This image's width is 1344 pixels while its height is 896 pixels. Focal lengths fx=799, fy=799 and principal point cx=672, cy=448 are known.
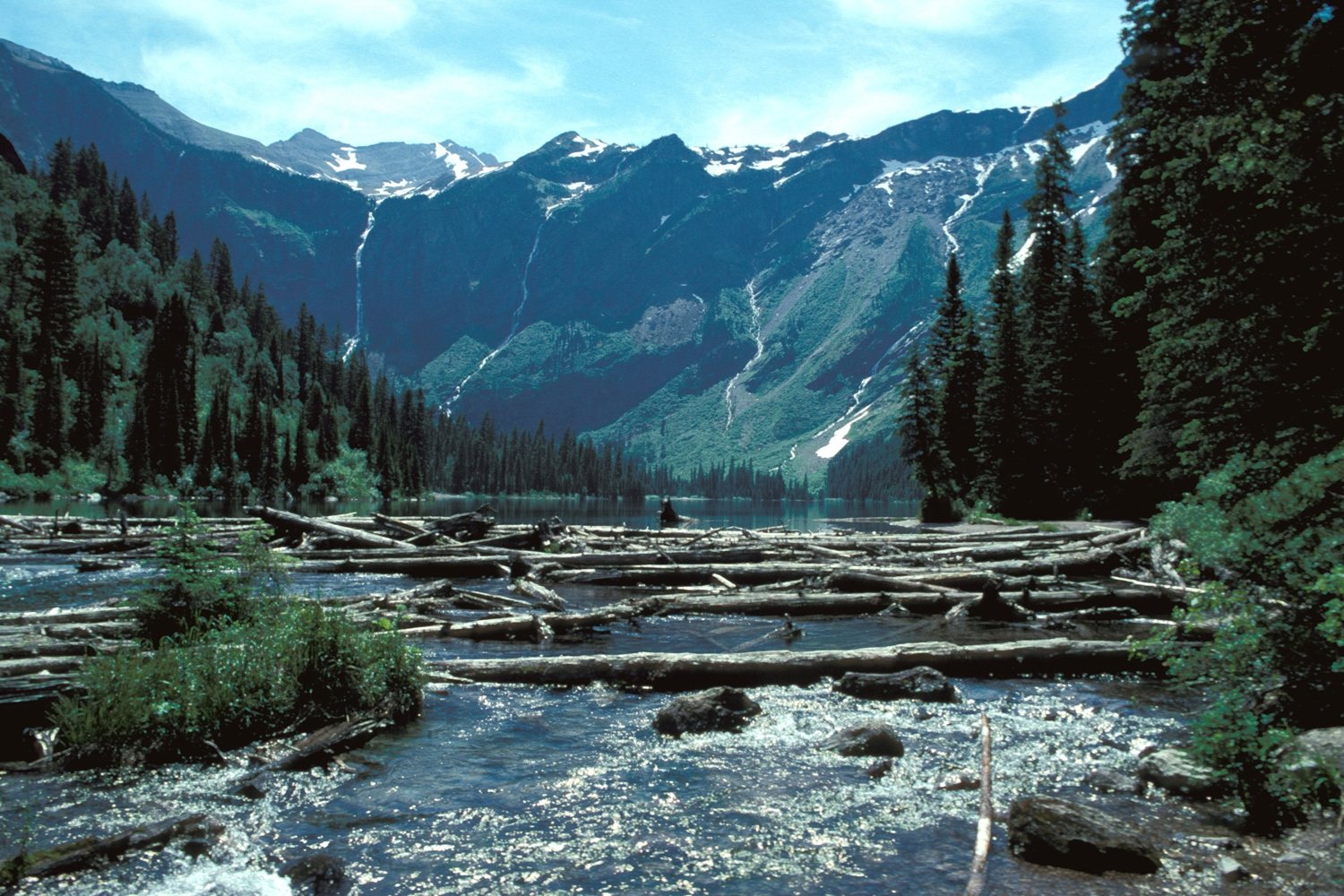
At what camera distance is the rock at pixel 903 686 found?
11.6m

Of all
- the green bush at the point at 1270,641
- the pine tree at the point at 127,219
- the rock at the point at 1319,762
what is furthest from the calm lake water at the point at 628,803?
the pine tree at the point at 127,219

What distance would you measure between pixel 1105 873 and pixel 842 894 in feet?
7.07

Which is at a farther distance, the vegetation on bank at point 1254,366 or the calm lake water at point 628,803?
the vegetation on bank at point 1254,366

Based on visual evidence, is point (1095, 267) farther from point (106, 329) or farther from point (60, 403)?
point (106, 329)

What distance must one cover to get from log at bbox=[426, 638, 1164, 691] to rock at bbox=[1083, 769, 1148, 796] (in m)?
4.44

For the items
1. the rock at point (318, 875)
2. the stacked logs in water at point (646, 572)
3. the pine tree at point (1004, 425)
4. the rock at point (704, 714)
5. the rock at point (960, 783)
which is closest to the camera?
the rock at point (318, 875)

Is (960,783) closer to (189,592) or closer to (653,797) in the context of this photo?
(653,797)

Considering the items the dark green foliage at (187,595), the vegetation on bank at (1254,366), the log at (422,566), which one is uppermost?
the vegetation on bank at (1254,366)

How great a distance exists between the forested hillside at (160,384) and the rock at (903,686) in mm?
90258

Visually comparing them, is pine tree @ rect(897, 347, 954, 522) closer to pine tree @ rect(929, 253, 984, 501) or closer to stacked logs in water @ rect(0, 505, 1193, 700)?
pine tree @ rect(929, 253, 984, 501)

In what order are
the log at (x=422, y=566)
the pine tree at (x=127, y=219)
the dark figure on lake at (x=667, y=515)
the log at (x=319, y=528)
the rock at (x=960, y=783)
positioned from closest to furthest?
the rock at (x=960, y=783) < the log at (x=422, y=566) < the log at (x=319, y=528) < the dark figure on lake at (x=667, y=515) < the pine tree at (x=127, y=219)

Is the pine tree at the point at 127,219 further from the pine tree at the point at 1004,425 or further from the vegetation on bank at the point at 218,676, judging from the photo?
the vegetation on bank at the point at 218,676

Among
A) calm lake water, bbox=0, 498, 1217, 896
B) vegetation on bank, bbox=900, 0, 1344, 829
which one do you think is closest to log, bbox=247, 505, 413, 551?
calm lake water, bbox=0, 498, 1217, 896

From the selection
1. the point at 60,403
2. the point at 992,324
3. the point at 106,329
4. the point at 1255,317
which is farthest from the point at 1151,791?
the point at 106,329
